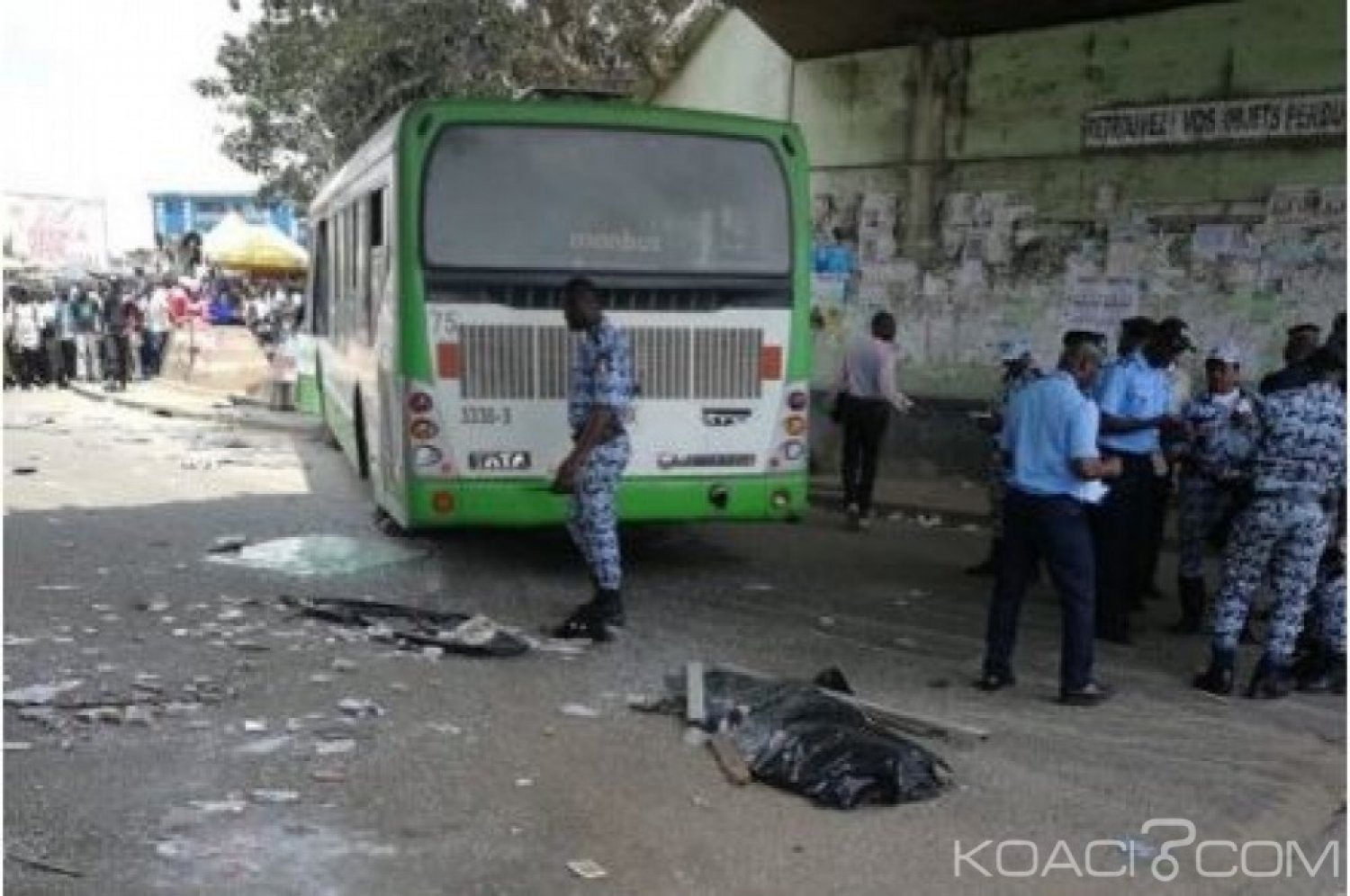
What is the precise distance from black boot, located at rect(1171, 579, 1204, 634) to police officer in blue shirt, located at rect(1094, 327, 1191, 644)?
1.27ft

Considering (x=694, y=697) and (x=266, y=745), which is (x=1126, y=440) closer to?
(x=694, y=697)

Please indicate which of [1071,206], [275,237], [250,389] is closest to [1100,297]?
[1071,206]

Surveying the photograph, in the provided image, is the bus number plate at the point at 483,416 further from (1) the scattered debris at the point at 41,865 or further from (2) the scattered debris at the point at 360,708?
(1) the scattered debris at the point at 41,865

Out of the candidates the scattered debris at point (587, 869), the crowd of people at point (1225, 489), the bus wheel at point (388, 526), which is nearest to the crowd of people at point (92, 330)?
the bus wheel at point (388, 526)

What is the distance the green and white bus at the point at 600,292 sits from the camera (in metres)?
8.50

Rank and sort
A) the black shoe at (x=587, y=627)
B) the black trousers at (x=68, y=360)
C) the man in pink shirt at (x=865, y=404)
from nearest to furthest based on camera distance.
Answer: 1. the black shoe at (x=587, y=627)
2. the man in pink shirt at (x=865, y=404)
3. the black trousers at (x=68, y=360)

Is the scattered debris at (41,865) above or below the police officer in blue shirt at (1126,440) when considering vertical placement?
below

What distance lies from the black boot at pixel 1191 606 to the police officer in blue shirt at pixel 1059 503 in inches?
66.9

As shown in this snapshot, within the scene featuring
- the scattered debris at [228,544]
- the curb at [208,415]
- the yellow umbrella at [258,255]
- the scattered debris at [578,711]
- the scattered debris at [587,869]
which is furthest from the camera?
the yellow umbrella at [258,255]

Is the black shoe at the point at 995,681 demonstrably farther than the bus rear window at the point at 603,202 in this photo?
No

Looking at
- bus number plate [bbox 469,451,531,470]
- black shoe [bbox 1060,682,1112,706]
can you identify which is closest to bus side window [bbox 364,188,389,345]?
bus number plate [bbox 469,451,531,470]

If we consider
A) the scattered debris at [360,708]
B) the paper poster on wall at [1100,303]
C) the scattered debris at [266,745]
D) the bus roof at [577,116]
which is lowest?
the scattered debris at [266,745]

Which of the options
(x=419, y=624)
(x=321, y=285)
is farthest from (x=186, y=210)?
(x=419, y=624)

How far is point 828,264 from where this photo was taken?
1541 centimetres
